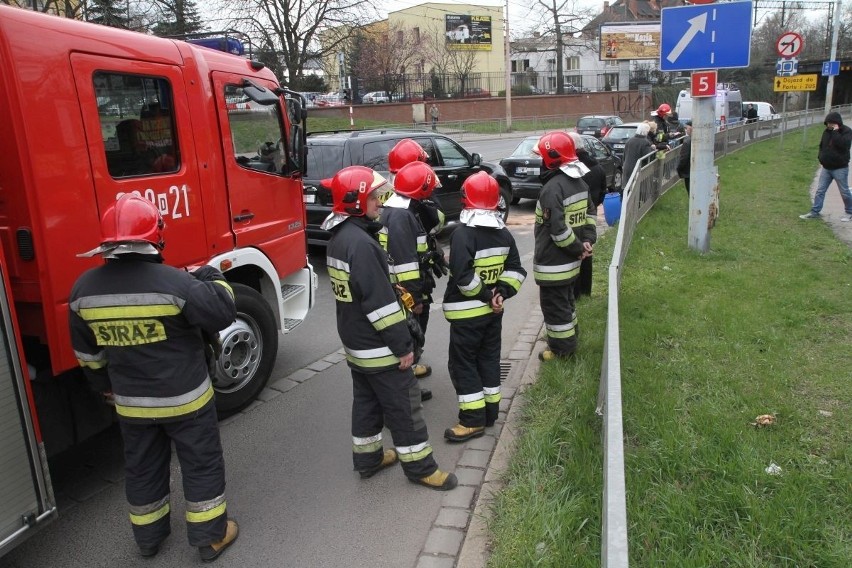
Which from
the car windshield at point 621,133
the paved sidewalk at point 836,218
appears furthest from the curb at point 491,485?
the car windshield at point 621,133

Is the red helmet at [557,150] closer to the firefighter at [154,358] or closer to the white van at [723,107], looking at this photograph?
the firefighter at [154,358]

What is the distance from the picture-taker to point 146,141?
395cm

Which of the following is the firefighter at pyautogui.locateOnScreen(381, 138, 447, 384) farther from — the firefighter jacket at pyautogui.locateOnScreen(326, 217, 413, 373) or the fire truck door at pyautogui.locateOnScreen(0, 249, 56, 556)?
the fire truck door at pyautogui.locateOnScreen(0, 249, 56, 556)

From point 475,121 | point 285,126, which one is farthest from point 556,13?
point 285,126

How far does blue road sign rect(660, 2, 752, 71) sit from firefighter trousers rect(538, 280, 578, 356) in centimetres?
406

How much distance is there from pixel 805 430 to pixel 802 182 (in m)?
13.9

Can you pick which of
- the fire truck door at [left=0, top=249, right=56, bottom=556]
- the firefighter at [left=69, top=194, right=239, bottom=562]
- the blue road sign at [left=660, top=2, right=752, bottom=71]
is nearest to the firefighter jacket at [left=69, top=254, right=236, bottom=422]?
the firefighter at [left=69, top=194, right=239, bottom=562]

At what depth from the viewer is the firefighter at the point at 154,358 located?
2859 mm

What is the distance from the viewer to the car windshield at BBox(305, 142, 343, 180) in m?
8.80

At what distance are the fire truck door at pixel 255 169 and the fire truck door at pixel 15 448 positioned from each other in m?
2.08

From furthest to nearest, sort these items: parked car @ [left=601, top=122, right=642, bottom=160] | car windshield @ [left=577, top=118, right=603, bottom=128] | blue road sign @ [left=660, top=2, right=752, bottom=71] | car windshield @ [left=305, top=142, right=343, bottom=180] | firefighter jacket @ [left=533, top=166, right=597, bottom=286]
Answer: car windshield @ [left=577, top=118, right=603, bottom=128] → parked car @ [left=601, top=122, right=642, bottom=160] → car windshield @ [left=305, top=142, right=343, bottom=180] → blue road sign @ [left=660, top=2, right=752, bottom=71] → firefighter jacket @ [left=533, top=166, right=597, bottom=286]

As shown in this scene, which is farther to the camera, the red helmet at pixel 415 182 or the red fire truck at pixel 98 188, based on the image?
the red helmet at pixel 415 182

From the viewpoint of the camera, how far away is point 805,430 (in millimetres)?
4000

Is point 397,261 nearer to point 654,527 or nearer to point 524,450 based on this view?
point 524,450
